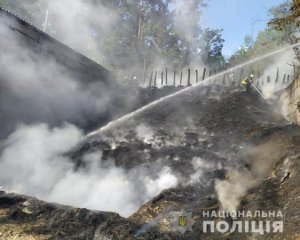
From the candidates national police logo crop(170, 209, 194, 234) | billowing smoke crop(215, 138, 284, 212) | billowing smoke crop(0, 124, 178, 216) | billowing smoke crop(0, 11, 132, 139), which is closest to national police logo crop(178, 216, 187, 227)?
national police logo crop(170, 209, 194, 234)

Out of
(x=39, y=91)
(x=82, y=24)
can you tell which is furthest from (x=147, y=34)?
(x=39, y=91)

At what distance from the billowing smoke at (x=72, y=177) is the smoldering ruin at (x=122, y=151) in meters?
0.03

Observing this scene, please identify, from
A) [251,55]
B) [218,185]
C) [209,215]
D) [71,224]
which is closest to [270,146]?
[218,185]

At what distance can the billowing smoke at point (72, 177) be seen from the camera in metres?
8.05

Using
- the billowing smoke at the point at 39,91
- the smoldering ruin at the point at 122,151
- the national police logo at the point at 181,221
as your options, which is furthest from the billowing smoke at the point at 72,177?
the national police logo at the point at 181,221

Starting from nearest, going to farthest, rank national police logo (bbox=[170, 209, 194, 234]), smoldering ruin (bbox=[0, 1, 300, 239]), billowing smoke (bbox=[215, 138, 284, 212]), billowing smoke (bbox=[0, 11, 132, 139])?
national police logo (bbox=[170, 209, 194, 234]), smoldering ruin (bbox=[0, 1, 300, 239]), billowing smoke (bbox=[215, 138, 284, 212]), billowing smoke (bbox=[0, 11, 132, 139])

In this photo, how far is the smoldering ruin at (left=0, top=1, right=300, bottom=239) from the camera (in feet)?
20.3

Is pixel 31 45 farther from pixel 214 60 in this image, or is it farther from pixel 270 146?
pixel 214 60

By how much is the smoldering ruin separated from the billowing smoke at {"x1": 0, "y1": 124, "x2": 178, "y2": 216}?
0.10ft

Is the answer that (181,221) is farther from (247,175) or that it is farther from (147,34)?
(147,34)

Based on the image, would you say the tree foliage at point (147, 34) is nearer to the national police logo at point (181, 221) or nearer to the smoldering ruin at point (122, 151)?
the smoldering ruin at point (122, 151)

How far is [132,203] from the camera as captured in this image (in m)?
7.87

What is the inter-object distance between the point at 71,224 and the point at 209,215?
2400 millimetres

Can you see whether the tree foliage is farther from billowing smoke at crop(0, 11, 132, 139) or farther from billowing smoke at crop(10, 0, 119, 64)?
billowing smoke at crop(0, 11, 132, 139)
